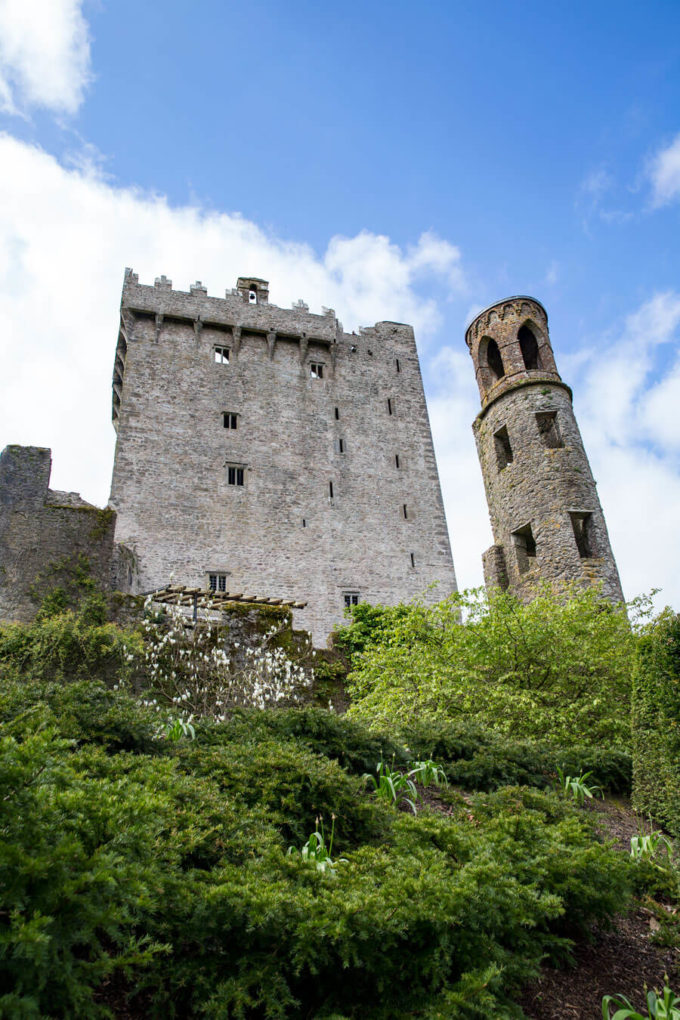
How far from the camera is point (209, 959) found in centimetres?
306

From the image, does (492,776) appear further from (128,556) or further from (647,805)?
(128,556)

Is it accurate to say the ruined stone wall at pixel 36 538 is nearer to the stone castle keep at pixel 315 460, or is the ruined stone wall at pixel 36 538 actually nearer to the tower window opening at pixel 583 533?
the stone castle keep at pixel 315 460

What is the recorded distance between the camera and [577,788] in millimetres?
6531

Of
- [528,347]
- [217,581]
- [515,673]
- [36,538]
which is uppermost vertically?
[528,347]

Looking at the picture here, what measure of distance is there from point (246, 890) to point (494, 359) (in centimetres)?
2581

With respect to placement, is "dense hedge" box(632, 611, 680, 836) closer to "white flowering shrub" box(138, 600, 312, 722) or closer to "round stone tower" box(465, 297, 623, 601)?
"white flowering shrub" box(138, 600, 312, 722)

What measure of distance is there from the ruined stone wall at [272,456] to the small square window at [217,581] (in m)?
0.24

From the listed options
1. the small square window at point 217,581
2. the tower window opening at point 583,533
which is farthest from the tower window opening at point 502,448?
the small square window at point 217,581

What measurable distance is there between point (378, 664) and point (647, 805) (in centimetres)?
725

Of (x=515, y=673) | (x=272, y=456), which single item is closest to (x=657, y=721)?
(x=515, y=673)

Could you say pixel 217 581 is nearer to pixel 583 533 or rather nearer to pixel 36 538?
pixel 36 538

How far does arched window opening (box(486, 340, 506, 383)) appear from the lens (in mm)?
26594

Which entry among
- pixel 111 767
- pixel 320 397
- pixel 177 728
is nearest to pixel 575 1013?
pixel 111 767

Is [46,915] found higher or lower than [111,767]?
lower
